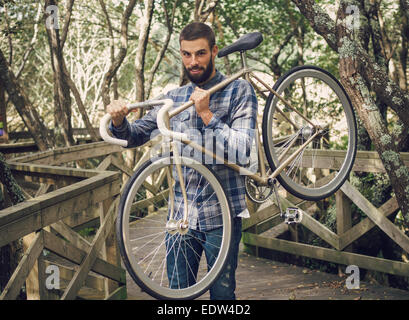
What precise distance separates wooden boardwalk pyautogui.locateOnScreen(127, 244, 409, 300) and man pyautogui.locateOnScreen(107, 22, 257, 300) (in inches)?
89.7

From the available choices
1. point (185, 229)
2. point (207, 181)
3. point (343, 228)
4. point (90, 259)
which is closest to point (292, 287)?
point (343, 228)

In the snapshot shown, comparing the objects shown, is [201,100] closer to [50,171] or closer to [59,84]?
[50,171]

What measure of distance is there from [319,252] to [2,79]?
11.8 ft

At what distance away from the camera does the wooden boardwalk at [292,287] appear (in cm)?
422

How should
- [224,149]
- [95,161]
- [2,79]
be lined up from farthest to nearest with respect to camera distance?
[95,161] → [2,79] → [224,149]

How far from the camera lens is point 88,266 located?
3.18m

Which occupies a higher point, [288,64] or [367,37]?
[288,64]

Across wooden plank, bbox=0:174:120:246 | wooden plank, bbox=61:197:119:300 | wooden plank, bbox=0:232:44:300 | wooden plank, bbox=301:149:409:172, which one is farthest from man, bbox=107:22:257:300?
wooden plank, bbox=301:149:409:172

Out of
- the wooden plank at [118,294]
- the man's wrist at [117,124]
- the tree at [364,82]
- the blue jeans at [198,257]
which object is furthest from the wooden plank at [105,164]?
the man's wrist at [117,124]

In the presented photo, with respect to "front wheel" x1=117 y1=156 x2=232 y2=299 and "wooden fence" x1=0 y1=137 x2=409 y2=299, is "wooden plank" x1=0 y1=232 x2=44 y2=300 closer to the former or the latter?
"wooden fence" x1=0 y1=137 x2=409 y2=299

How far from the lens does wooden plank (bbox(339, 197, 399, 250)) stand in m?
4.13

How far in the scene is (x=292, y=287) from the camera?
449 cm
